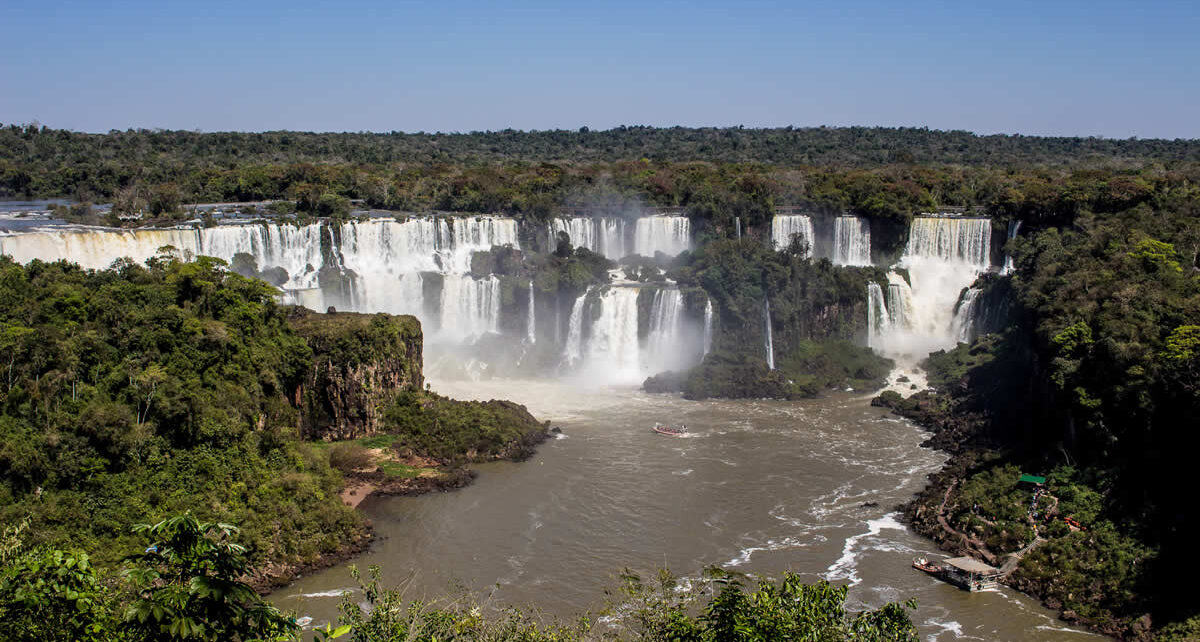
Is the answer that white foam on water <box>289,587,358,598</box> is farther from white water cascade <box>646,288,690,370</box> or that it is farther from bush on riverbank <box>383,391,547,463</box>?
white water cascade <box>646,288,690,370</box>

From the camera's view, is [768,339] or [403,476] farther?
[768,339]

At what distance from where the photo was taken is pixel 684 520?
2723cm

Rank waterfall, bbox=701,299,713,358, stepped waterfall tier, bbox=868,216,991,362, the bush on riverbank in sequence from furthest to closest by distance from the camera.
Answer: stepped waterfall tier, bbox=868,216,991,362 → waterfall, bbox=701,299,713,358 → the bush on riverbank

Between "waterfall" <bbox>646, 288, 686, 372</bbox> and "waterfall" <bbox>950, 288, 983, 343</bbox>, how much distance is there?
1361 centimetres

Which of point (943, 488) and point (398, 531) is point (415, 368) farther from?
point (943, 488)

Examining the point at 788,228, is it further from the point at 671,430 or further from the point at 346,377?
the point at 346,377

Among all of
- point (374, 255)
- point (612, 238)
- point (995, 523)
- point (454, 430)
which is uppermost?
point (612, 238)

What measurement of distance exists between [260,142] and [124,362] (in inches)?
2829

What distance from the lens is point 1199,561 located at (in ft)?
71.1

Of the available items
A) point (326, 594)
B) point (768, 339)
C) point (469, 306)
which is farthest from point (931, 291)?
point (326, 594)

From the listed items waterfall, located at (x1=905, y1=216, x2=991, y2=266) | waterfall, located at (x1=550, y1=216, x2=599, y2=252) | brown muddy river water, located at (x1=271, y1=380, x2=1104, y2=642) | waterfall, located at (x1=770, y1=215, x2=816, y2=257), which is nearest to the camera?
brown muddy river water, located at (x1=271, y1=380, x2=1104, y2=642)

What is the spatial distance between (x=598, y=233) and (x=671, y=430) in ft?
68.2

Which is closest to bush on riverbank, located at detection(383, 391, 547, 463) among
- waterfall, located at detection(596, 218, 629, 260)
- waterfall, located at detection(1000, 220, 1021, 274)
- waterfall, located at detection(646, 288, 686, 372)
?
waterfall, located at detection(646, 288, 686, 372)

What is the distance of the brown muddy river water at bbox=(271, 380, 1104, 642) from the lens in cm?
2262
